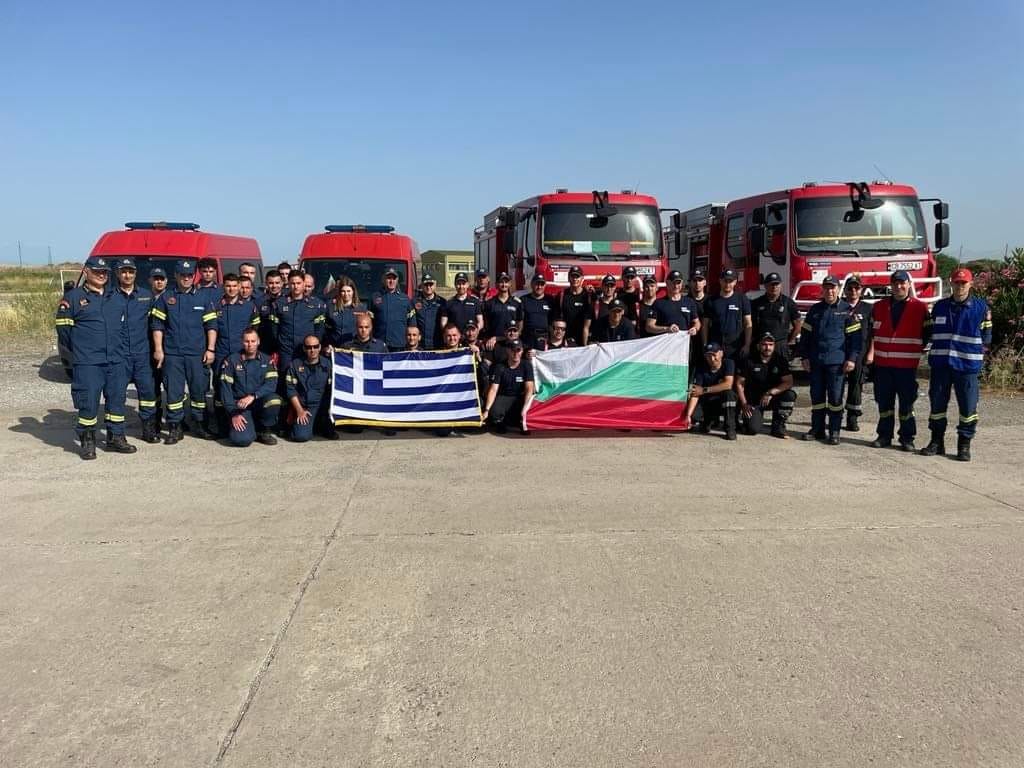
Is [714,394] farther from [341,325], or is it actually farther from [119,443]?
[119,443]

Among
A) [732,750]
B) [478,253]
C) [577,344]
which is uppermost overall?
[478,253]

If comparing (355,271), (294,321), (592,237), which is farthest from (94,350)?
(592,237)

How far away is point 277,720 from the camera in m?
3.21

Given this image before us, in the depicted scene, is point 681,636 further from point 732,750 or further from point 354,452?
point 354,452

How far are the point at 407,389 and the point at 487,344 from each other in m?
1.12

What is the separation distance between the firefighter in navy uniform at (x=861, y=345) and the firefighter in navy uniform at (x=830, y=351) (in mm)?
77

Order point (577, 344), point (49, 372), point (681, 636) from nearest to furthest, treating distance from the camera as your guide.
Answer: point (681, 636) → point (577, 344) → point (49, 372)

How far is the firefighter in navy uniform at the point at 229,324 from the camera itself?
847 cm

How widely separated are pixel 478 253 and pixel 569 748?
14.8 metres

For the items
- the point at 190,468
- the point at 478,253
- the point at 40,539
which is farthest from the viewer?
the point at 478,253

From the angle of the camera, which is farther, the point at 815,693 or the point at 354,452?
the point at 354,452

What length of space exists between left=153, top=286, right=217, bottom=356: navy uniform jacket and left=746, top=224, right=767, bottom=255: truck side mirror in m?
7.84

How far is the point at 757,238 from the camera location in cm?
1184

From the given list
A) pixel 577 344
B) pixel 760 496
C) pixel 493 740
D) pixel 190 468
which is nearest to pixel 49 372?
pixel 190 468
